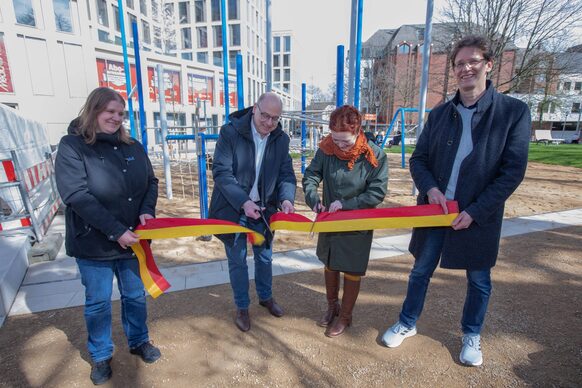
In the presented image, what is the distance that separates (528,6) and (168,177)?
1752 cm

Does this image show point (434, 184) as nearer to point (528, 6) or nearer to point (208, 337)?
point (208, 337)

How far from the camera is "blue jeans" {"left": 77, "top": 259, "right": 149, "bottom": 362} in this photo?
7.38 feet

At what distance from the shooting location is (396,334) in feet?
9.01

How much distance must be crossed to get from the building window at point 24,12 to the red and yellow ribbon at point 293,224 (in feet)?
78.4

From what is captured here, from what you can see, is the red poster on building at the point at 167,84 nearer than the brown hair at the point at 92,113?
No

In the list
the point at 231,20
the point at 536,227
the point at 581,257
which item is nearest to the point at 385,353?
the point at 581,257

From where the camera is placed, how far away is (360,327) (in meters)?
2.98

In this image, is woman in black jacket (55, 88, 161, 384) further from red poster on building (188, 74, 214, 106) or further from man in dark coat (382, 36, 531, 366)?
red poster on building (188, 74, 214, 106)

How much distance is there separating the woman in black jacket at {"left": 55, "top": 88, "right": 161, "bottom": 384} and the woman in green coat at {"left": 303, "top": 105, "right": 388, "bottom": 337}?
1.32m

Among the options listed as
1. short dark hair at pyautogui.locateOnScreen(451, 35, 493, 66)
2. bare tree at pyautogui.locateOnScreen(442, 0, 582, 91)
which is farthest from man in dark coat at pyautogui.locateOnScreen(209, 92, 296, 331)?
bare tree at pyautogui.locateOnScreen(442, 0, 582, 91)

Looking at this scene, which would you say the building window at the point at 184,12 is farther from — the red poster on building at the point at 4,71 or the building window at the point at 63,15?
the red poster on building at the point at 4,71

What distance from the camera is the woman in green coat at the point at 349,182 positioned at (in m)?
2.50

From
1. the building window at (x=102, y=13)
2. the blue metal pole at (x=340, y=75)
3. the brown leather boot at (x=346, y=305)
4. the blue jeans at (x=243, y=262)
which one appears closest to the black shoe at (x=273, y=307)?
the blue jeans at (x=243, y=262)

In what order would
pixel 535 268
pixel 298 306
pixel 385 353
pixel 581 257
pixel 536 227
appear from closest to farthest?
pixel 385 353 < pixel 298 306 < pixel 535 268 < pixel 581 257 < pixel 536 227
